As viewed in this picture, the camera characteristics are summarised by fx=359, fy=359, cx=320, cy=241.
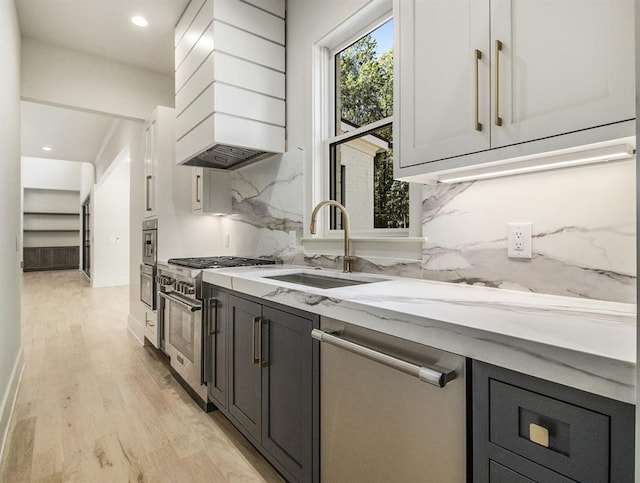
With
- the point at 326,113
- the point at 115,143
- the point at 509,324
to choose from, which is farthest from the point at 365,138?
the point at 115,143

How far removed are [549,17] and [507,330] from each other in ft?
2.86

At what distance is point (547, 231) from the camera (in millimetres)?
1251

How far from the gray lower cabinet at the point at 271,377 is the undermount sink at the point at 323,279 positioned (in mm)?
353

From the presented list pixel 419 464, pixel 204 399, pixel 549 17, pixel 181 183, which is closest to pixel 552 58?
pixel 549 17

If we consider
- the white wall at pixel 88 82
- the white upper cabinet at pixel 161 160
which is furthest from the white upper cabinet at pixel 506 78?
the white wall at pixel 88 82

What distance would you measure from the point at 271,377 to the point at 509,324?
104 centimetres

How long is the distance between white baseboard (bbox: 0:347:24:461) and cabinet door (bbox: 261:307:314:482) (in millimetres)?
1397

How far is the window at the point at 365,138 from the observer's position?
2059 millimetres

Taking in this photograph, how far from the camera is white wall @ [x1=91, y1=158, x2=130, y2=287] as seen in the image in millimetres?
7863

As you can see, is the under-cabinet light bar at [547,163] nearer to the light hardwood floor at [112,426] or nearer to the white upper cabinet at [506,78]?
the white upper cabinet at [506,78]

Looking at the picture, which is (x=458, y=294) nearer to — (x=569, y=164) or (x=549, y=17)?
(x=569, y=164)

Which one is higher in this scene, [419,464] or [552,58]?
[552,58]

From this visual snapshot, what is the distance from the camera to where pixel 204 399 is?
2232 millimetres

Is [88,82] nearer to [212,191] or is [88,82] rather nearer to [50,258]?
[212,191]
